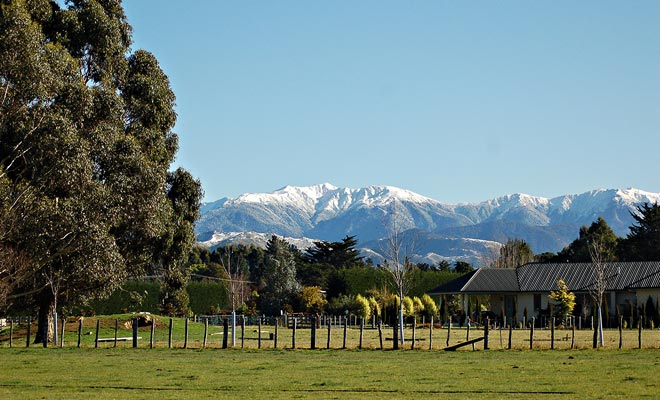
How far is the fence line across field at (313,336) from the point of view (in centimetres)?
3906

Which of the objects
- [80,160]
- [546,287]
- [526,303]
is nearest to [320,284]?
[526,303]

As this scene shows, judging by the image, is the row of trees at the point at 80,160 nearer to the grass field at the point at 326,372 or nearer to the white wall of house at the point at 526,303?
the grass field at the point at 326,372

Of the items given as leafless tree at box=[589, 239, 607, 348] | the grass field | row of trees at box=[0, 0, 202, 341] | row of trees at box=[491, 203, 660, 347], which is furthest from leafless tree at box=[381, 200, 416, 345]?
row of trees at box=[491, 203, 660, 347]

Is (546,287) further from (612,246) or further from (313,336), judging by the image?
(313,336)

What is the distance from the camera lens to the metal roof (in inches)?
2899

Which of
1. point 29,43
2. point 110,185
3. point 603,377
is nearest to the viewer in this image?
point 603,377

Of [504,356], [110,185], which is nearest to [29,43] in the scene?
[110,185]

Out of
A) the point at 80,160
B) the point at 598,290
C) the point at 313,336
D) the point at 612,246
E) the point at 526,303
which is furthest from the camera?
the point at 612,246

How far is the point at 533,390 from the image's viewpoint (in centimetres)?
2173

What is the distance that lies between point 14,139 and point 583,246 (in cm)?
8306

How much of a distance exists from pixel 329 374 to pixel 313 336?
39.1 ft

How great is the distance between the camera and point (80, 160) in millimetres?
37281

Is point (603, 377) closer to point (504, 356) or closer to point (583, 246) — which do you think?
point (504, 356)

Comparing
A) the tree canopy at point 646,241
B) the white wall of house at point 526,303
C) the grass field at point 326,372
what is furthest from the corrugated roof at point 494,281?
the grass field at point 326,372
